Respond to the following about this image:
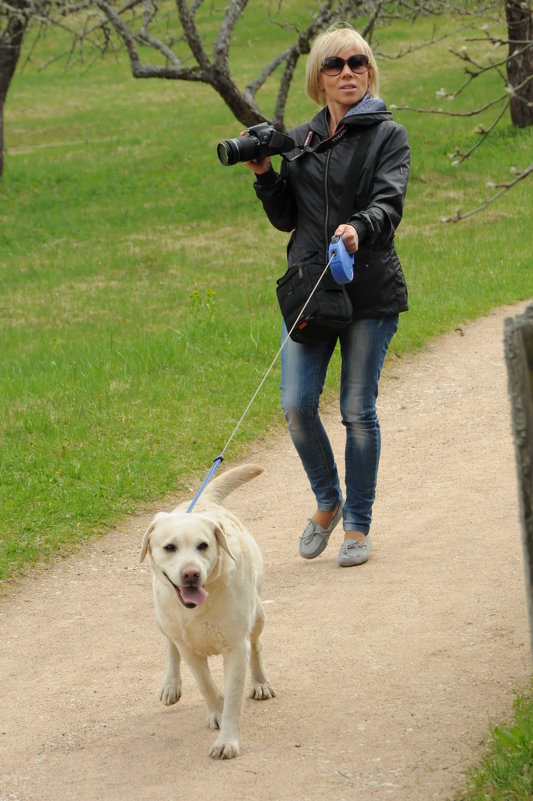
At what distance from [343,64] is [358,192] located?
1.97 feet

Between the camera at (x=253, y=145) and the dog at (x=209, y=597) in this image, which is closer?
the dog at (x=209, y=597)

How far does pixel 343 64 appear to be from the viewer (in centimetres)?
523

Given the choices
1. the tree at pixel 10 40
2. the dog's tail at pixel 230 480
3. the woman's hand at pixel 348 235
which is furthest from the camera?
the tree at pixel 10 40

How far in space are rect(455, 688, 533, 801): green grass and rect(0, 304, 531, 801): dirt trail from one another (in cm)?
12

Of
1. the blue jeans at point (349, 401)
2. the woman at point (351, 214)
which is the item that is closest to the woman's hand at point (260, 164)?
the woman at point (351, 214)

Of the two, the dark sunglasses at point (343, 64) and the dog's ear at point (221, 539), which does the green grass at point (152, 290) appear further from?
the dark sunglasses at point (343, 64)

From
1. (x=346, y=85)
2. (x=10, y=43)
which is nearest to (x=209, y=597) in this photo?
(x=346, y=85)

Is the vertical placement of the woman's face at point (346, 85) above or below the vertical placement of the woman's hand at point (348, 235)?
above

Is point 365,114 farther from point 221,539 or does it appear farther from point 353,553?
point 221,539

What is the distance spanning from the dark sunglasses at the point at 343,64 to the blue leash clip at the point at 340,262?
0.85m

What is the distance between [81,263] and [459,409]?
894 centimetres

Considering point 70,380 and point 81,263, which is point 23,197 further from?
point 70,380

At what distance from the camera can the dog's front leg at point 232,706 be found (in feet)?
12.9

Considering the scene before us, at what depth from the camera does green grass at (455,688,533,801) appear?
327cm
